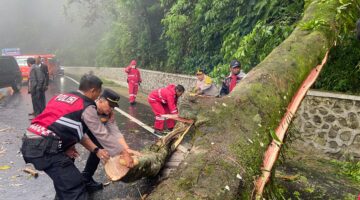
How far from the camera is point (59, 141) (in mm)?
3494

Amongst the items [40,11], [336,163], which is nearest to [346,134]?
[336,163]

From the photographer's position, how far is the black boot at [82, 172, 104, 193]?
4883 mm

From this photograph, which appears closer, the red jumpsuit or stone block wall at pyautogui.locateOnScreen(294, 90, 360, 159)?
stone block wall at pyautogui.locateOnScreen(294, 90, 360, 159)

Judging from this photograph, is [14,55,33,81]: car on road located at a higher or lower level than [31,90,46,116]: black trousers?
lower

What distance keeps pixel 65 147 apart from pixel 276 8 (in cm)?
772

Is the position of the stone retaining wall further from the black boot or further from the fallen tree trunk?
the black boot

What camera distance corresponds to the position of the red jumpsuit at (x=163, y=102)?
773 cm

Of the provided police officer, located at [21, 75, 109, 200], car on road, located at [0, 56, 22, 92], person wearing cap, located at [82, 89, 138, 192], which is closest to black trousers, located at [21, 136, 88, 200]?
police officer, located at [21, 75, 109, 200]

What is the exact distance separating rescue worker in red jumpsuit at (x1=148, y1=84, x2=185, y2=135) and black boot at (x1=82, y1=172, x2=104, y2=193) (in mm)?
2936

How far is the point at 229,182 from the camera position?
2361mm

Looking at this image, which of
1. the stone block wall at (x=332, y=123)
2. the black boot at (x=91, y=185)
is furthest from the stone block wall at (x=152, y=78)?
the black boot at (x=91, y=185)

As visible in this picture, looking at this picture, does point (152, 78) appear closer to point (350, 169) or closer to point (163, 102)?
point (163, 102)

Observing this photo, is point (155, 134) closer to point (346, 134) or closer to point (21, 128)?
point (21, 128)

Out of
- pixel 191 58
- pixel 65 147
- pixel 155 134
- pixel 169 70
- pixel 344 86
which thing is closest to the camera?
pixel 65 147
